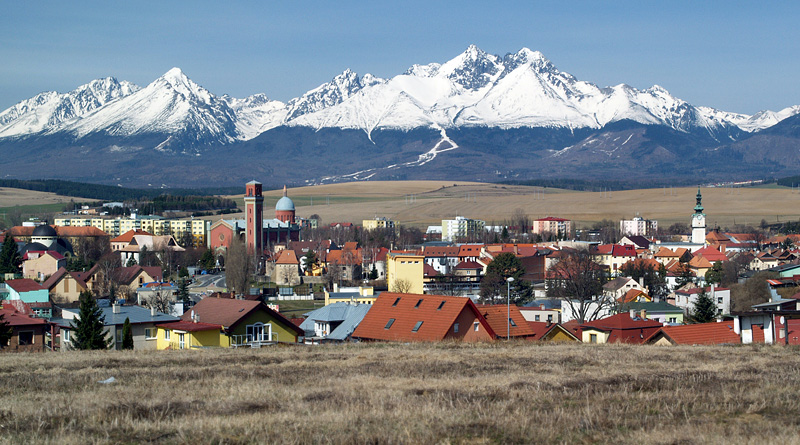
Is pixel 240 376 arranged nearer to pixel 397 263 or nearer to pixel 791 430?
pixel 791 430

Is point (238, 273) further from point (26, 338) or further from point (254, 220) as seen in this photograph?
point (254, 220)

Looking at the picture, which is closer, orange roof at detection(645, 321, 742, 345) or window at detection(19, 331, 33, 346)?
orange roof at detection(645, 321, 742, 345)

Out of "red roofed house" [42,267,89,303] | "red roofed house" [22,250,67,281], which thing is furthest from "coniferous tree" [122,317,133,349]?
"red roofed house" [22,250,67,281]

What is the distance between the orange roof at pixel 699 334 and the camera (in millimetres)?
26373

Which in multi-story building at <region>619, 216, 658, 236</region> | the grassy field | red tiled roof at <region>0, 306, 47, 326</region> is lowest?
red tiled roof at <region>0, 306, 47, 326</region>

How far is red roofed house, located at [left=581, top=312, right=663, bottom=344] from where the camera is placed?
30344 mm

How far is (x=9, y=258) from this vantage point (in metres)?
92.4

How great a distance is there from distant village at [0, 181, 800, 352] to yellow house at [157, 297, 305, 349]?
64mm

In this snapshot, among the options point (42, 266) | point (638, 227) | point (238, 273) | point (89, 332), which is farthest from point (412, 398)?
point (638, 227)

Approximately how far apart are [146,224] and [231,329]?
13536cm

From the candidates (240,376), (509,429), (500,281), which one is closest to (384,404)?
(509,429)

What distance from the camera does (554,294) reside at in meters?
71.6

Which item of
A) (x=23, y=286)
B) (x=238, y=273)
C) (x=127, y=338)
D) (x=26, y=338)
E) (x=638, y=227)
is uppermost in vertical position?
(x=638, y=227)

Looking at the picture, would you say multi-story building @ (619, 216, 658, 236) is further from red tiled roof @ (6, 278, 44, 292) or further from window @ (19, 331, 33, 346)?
window @ (19, 331, 33, 346)
